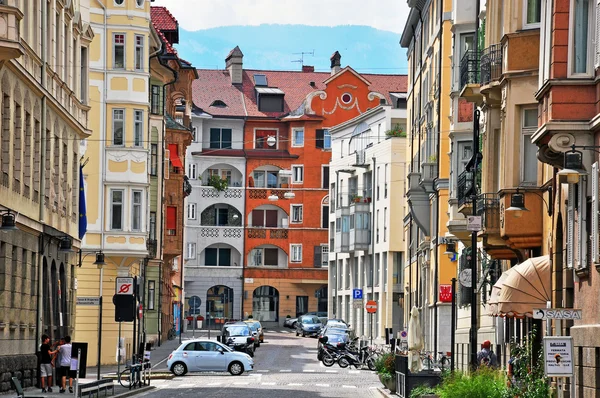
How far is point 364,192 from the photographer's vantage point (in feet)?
331

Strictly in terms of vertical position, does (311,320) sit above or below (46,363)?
above

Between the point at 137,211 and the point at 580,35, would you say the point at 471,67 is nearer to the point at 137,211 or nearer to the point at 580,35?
Answer: the point at 580,35

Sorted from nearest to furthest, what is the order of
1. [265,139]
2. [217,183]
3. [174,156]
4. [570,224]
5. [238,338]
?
[570,224] < [238,338] < [174,156] < [217,183] < [265,139]

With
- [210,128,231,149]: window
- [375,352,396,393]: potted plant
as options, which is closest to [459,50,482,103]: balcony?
[375,352,396,393]: potted plant

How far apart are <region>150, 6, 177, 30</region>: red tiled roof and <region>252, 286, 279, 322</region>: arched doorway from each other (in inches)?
1635

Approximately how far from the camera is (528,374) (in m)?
26.0

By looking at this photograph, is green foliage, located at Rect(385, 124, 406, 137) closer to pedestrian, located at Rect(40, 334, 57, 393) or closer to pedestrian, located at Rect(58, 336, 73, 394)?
pedestrian, located at Rect(58, 336, 73, 394)

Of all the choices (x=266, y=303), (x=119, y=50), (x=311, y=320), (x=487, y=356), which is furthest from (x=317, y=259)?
(x=487, y=356)

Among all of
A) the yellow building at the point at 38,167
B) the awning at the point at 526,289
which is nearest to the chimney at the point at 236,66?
the yellow building at the point at 38,167

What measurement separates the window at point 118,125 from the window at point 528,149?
1144 inches

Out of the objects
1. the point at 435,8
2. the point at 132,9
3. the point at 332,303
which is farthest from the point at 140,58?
the point at 332,303

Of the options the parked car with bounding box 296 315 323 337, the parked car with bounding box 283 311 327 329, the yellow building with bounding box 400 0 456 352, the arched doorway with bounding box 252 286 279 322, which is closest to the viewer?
the yellow building with bounding box 400 0 456 352

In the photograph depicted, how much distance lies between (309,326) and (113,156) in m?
43.0

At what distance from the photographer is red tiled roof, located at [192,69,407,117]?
122375mm
